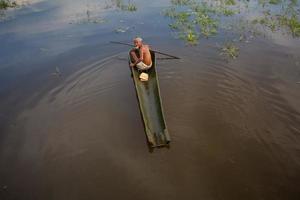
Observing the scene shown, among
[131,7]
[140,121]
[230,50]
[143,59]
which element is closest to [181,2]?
[131,7]

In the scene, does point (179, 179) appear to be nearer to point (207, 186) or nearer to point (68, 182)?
point (207, 186)

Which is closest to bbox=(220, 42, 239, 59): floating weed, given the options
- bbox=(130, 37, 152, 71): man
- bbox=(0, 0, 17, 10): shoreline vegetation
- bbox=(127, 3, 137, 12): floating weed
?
bbox=(130, 37, 152, 71): man

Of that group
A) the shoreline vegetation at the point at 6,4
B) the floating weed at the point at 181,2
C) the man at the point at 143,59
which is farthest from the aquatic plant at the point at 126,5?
the man at the point at 143,59

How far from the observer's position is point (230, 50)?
1234 centimetres

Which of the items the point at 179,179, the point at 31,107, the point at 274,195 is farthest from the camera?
the point at 31,107

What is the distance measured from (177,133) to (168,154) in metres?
0.85

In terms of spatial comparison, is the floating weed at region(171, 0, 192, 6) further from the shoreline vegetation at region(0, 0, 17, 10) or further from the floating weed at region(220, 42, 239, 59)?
the shoreline vegetation at region(0, 0, 17, 10)

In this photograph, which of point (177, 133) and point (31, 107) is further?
point (31, 107)

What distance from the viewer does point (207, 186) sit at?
6543 mm

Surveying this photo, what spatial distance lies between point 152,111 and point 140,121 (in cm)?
69

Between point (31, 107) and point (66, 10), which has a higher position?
point (66, 10)

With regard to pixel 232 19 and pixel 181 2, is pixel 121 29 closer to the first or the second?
pixel 181 2

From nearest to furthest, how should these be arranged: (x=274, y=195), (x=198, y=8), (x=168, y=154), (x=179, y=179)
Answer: (x=274, y=195) → (x=179, y=179) → (x=168, y=154) → (x=198, y=8)

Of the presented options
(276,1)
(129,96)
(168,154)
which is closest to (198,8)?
(276,1)
